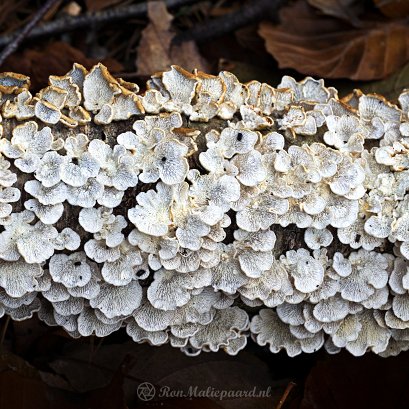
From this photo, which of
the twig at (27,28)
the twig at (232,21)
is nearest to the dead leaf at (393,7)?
the twig at (232,21)

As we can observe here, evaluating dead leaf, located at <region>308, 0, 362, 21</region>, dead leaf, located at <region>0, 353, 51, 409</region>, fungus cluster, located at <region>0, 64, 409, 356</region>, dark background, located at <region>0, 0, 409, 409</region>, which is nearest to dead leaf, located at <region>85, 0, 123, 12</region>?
dark background, located at <region>0, 0, 409, 409</region>

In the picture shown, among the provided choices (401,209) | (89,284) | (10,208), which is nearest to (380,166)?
(401,209)

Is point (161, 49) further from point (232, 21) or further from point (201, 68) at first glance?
point (232, 21)

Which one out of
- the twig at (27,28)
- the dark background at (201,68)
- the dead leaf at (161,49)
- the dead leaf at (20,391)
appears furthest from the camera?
the dead leaf at (161,49)

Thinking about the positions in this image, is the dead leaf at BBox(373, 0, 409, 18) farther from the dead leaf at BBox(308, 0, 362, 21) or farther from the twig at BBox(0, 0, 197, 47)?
the twig at BBox(0, 0, 197, 47)

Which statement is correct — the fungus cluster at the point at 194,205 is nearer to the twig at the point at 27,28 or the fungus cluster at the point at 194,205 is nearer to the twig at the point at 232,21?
the twig at the point at 27,28
